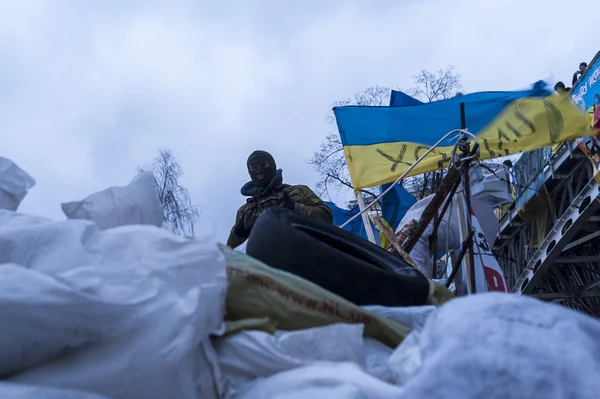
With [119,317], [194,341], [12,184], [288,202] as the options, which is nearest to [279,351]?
[194,341]

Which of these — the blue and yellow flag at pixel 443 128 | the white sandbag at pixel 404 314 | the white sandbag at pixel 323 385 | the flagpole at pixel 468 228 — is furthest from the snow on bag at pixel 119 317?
the blue and yellow flag at pixel 443 128

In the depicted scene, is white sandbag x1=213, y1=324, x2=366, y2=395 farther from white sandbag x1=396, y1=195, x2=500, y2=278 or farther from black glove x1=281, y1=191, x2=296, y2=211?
white sandbag x1=396, y1=195, x2=500, y2=278

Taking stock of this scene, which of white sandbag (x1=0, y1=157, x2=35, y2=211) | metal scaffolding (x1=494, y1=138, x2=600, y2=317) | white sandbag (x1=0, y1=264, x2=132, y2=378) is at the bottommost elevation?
metal scaffolding (x1=494, y1=138, x2=600, y2=317)

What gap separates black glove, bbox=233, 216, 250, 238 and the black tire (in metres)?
1.55

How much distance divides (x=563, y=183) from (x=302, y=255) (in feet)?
32.7

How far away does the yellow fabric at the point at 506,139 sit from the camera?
594cm

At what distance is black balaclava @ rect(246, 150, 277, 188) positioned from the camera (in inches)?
149

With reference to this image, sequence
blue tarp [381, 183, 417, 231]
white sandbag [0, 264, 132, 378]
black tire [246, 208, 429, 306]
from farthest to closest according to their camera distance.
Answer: blue tarp [381, 183, 417, 231]
black tire [246, 208, 429, 306]
white sandbag [0, 264, 132, 378]

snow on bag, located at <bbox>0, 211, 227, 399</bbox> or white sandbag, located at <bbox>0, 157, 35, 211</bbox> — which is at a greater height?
white sandbag, located at <bbox>0, 157, 35, 211</bbox>

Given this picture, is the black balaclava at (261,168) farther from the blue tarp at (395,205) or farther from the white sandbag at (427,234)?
the blue tarp at (395,205)

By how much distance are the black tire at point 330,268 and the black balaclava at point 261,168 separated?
1744 millimetres

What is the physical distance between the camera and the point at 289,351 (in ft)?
4.38

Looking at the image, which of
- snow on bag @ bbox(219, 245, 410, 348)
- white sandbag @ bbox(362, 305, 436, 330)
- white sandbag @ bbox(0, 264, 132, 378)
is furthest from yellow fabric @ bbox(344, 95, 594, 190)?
white sandbag @ bbox(0, 264, 132, 378)

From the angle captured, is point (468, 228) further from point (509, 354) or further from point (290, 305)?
point (509, 354)
